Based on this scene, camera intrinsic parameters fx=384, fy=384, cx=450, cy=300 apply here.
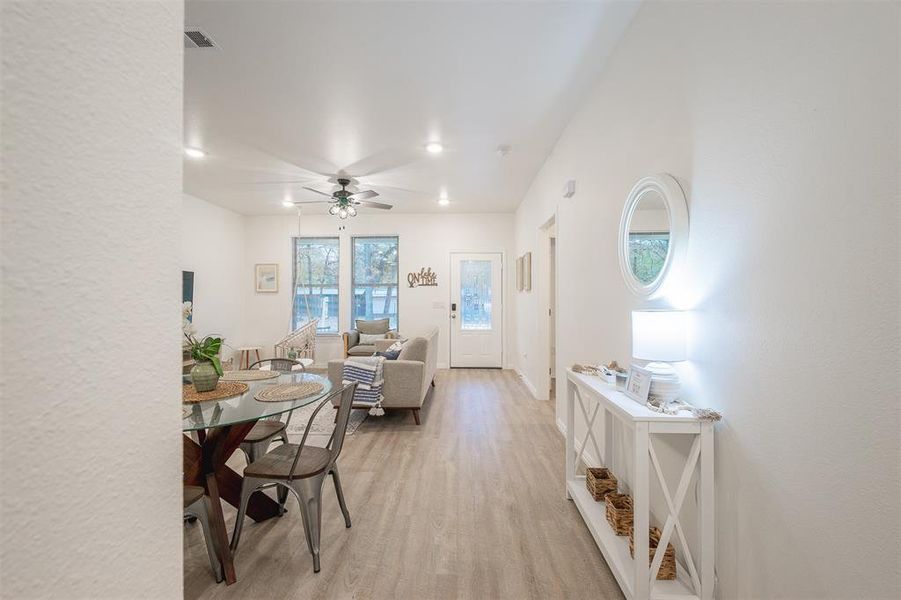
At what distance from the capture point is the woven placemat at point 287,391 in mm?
1868

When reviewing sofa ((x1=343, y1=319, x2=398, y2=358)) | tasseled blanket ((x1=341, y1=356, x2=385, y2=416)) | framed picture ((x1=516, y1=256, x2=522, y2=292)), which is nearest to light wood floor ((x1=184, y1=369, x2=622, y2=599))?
tasseled blanket ((x1=341, y1=356, x2=385, y2=416))

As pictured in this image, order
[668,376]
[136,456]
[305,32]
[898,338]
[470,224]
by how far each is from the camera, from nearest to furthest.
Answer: [136,456] → [898,338] → [668,376] → [305,32] → [470,224]

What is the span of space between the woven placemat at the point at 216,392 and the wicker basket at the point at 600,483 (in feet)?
6.48

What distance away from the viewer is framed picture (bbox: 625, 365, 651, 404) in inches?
61.9

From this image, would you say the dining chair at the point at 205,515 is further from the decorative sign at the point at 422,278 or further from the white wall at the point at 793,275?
the decorative sign at the point at 422,278

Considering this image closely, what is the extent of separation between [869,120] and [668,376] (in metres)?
1.00

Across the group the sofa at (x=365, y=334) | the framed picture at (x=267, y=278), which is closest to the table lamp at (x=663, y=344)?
the sofa at (x=365, y=334)

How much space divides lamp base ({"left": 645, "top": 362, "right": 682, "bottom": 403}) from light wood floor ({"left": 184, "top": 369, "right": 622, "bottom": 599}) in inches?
33.6

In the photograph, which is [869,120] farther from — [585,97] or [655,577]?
[585,97]

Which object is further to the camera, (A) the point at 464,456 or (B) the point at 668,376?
(A) the point at 464,456

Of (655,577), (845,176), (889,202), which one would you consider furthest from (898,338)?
(655,577)

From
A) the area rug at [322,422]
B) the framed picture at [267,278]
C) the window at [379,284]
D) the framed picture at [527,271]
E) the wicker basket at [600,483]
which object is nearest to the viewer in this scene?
the wicker basket at [600,483]

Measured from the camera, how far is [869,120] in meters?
0.91

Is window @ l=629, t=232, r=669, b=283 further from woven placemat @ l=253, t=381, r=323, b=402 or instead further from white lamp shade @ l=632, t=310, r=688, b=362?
woven placemat @ l=253, t=381, r=323, b=402
